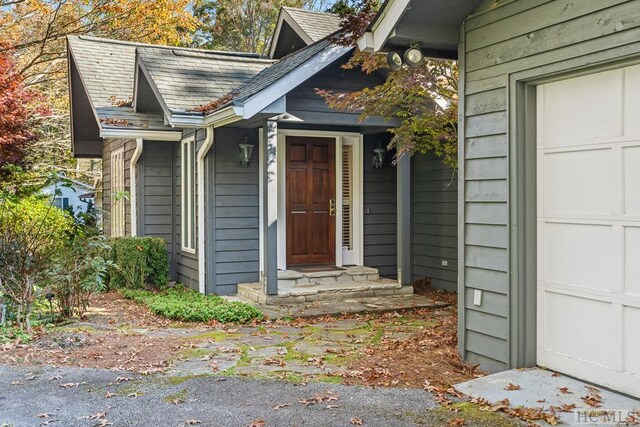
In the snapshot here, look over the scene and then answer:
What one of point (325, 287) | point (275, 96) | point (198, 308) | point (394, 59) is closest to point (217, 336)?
point (198, 308)

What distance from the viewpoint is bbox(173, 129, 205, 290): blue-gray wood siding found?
31.6ft

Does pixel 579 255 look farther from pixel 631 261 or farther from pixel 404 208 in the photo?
pixel 404 208

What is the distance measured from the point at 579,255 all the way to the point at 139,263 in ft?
24.2

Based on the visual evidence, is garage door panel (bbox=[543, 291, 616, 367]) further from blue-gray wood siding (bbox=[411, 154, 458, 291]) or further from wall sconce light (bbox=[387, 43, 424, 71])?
blue-gray wood siding (bbox=[411, 154, 458, 291])

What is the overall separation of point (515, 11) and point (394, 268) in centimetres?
614

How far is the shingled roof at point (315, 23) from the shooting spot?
10680mm

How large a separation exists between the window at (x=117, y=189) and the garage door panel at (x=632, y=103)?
1006 centimetres

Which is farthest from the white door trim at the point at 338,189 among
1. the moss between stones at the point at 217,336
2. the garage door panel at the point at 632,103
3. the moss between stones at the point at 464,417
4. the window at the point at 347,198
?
the garage door panel at the point at 632,103

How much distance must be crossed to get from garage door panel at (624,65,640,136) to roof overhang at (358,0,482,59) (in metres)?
1.51

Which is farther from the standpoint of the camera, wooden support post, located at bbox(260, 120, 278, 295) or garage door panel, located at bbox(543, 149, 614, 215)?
wooden support post, located at bbox(260, 120, 278, 295)

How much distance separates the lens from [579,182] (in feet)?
13.9

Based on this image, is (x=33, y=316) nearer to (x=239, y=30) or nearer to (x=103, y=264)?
(x=103, y=264)

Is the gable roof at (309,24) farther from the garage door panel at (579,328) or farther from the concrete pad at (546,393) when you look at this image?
the concrete pad at (546,393)

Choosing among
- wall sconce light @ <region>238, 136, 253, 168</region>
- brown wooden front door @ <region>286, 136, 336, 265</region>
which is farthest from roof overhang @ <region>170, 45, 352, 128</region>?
brown wooden front door @ <region>286, 136, 336, 265</region>
